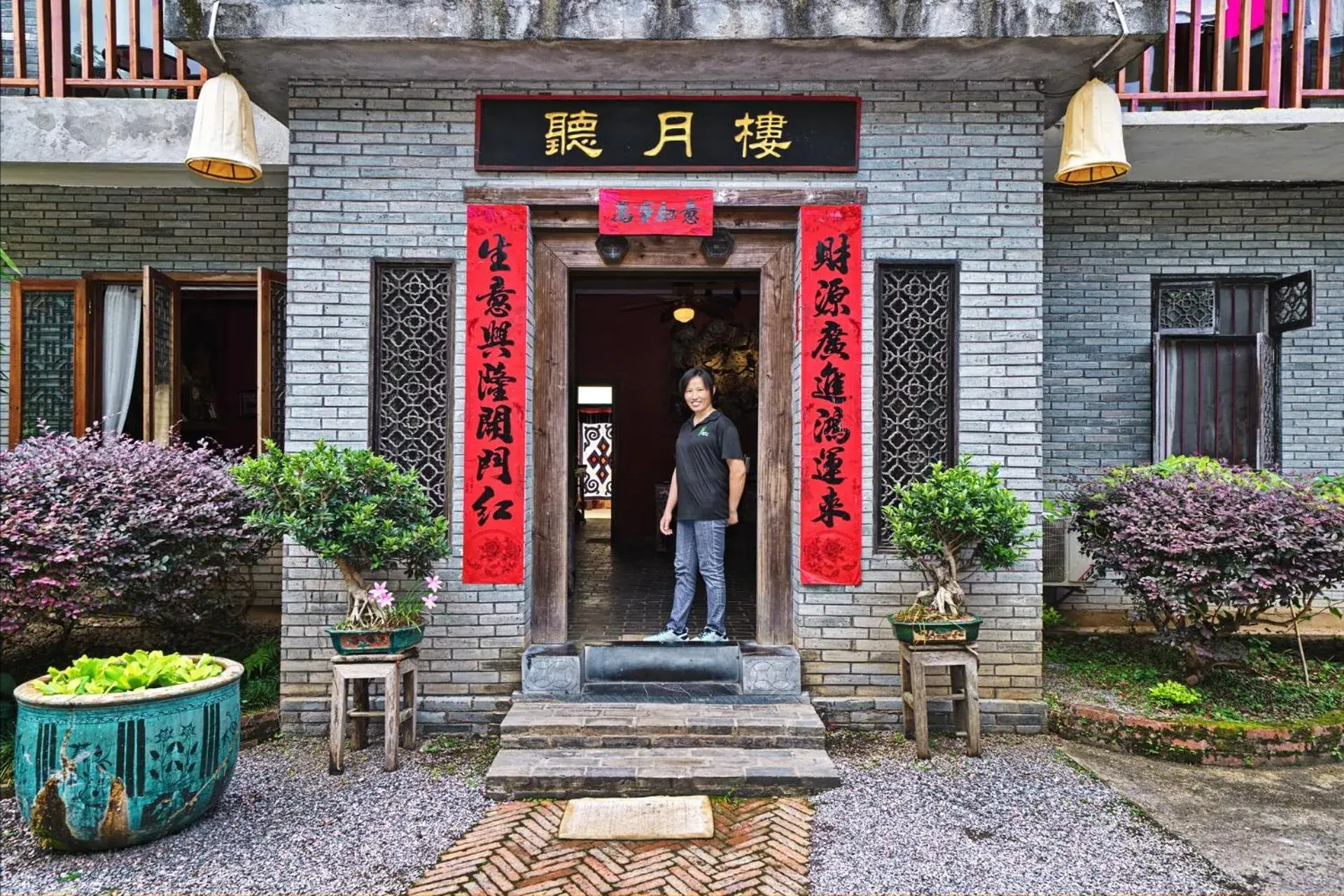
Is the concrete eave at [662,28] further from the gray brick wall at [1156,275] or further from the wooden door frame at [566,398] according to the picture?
the gray brick wall at [1156,275]

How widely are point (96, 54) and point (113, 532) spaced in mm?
4779

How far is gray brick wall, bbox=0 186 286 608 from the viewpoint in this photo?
24.8 feet

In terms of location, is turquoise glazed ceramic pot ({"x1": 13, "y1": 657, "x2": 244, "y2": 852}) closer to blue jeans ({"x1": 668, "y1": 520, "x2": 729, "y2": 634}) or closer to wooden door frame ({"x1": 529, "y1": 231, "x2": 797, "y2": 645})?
wooden door frame ({"x1": 529, "y1": 231, "x2": 797, "y2": 645})

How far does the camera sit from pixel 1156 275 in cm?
745

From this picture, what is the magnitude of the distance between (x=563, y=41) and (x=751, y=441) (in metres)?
8.13

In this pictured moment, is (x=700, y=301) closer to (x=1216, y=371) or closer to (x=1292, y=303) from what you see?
(x=1216, y=371)

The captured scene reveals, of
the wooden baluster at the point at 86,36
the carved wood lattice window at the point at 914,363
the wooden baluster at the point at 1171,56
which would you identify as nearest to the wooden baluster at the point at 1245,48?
the wooden baluster at the point at 1171,56

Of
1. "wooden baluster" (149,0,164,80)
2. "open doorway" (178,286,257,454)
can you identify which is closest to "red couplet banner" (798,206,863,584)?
"wooden baluster" (149,0,164,80)

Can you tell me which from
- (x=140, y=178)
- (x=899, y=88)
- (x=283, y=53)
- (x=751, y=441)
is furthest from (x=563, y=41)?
(x=751, y=441)

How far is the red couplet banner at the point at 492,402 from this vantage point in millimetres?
5578

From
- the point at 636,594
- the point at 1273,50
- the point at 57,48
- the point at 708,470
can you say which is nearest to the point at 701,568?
the point at 708,470

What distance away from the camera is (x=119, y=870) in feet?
12.6

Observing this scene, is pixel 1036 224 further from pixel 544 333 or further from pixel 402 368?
pixel 402 368

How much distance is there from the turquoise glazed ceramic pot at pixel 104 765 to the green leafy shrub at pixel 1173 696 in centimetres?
586
